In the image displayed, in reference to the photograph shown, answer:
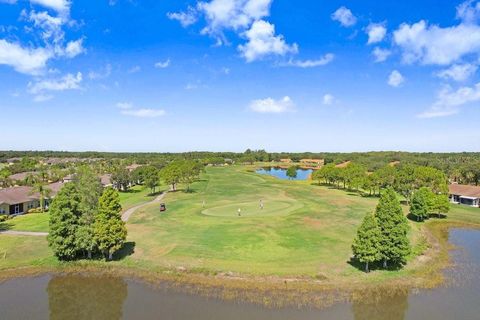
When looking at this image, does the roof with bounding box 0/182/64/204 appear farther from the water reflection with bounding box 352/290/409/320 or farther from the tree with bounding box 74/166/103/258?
the water reflection with bounding box 352/290/409/320

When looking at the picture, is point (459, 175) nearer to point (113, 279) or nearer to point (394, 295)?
point (394, 295)

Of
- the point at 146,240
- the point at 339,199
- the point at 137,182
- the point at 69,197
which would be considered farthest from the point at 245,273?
the point at 137,182

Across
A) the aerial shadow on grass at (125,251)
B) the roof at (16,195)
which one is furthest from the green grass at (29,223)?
the aerial shadow on grass at (125,251)

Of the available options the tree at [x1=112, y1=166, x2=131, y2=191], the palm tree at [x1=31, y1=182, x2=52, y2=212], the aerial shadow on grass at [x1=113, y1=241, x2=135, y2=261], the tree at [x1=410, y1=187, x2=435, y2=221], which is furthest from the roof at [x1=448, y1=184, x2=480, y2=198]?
the palm tree at [x1=31, y1=182, x2=52, y2=212]

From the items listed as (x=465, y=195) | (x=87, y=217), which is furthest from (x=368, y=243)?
(x=465, y=195)

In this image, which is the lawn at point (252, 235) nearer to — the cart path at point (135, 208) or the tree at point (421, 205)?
the cart path at point (135, 208)
